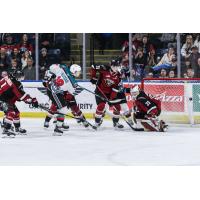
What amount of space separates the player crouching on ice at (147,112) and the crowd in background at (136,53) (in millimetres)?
2141

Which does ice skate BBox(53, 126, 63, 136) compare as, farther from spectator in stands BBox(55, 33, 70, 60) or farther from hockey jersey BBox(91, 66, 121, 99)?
spectator in stands BBox(55, 33, 70, 60)

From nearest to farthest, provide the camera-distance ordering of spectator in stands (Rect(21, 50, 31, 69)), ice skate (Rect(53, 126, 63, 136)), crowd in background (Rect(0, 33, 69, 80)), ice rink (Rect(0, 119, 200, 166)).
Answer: ice rink (Rect(0, 119, 200, 166)) < ice skate (Rect(53, 126, 63, 136)) < crowd in background (Rect(0, 33, 69, 80)) < spectator in stands (Rect(21, 50, 31, 69))

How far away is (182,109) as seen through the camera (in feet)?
35.4

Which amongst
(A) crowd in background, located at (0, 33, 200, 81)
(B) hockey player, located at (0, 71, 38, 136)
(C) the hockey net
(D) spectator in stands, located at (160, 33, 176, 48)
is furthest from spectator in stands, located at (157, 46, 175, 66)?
(B) hockey player, located at (0, 71, 38, 136)

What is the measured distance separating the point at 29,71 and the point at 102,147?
4.90 metres

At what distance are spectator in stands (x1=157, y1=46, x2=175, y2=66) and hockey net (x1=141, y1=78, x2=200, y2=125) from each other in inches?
46.9

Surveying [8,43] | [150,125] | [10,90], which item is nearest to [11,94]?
[10,90]

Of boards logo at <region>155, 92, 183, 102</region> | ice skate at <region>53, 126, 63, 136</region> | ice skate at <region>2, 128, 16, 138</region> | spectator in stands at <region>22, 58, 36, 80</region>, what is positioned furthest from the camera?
spectator in stands at <region>22, 58, 36, 80</region>

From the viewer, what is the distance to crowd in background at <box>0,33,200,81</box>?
1209 centimetres

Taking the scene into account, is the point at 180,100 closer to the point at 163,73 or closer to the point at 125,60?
the point at 163,73

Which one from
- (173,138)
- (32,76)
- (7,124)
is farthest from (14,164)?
(32,76)

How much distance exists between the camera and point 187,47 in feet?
39.9

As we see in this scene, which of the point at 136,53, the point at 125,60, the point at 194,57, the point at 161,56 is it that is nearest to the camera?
the point at 194,57

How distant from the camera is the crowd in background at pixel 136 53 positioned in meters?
12.1
